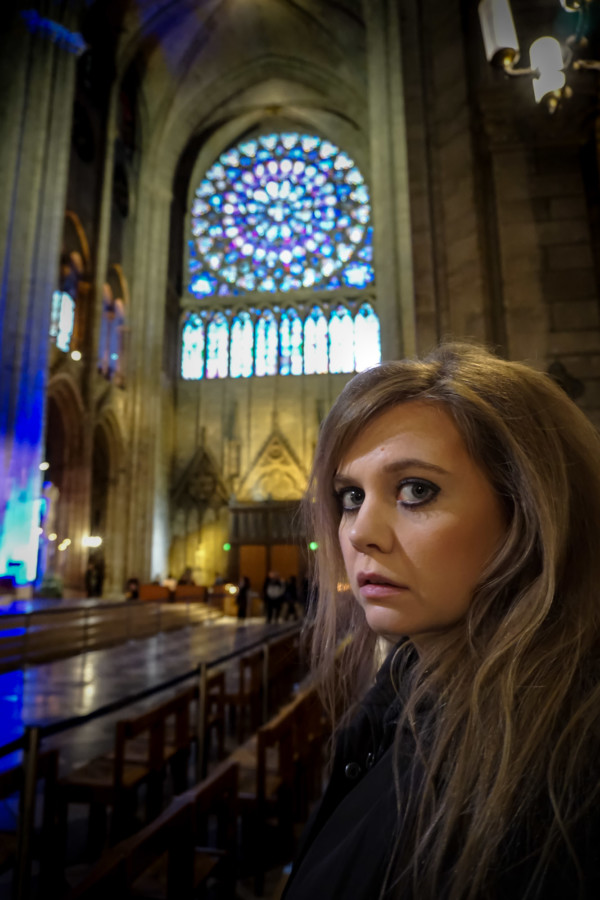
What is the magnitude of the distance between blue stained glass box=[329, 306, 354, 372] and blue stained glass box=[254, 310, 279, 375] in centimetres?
219

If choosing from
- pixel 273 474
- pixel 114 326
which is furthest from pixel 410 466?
pixel 273 474

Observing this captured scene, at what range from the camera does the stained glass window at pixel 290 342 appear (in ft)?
74.0

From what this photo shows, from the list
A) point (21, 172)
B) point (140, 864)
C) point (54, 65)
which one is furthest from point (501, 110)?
point (54, 65)

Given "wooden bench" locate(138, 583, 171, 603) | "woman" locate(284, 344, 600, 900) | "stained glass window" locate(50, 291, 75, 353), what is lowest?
"wooden bench" locate(138, 583, 171, 603)

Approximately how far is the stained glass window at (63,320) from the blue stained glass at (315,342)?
8804 millimetres

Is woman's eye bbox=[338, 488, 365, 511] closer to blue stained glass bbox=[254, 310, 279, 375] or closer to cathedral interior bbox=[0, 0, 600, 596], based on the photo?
cathedral interior bbox=[0, 0, 600, 596]

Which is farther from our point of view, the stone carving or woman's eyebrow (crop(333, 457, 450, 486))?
the stone carving

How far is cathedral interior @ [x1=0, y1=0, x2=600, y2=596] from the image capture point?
17.4 feet

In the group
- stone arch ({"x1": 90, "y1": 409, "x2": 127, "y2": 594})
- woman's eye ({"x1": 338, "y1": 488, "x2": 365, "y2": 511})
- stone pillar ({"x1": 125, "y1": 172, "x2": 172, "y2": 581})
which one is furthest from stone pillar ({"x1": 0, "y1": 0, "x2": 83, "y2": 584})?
woman's eye ({"x1": 338, "y1": 488, "x2": 365, "y2": 511})

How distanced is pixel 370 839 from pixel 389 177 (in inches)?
458

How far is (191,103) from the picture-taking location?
22172 millimetres

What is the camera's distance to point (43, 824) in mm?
2422

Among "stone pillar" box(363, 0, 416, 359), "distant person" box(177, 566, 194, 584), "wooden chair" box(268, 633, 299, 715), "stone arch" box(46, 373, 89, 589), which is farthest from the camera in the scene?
"distant person" box(177, 566, 194, 584)

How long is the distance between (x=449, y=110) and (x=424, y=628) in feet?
21.6
